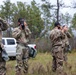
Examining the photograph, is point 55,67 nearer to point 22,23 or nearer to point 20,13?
point 22,23

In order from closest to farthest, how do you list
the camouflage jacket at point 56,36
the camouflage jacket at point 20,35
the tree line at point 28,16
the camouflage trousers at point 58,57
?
1. the camouflage jacket at point 20,35
2. the camouflage trousers at point 58,57
3. the camouflage jacket at point 56,36
4. the tree line at point 28,16

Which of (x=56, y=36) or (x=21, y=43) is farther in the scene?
(x=56, y=36)

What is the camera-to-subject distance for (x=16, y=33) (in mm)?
8688

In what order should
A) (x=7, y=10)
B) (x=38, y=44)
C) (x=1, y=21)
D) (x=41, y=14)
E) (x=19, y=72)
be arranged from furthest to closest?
1. (x=41, y=14)
2. (x=7, y=10)
3. (x=38, y=44)
4. (x=19, y=72)
5. (x=1, y=21)

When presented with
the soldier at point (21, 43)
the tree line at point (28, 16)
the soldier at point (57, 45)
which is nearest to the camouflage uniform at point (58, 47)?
the soldier at point (57, 45)

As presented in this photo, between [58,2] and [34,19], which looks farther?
[34,19]

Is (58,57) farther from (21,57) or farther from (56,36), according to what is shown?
(21,57)

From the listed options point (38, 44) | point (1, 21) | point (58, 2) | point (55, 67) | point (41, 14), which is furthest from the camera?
point (41, 14)

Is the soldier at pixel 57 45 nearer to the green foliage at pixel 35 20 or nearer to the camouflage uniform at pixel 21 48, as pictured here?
the camouflage uniform at pixel 21 48

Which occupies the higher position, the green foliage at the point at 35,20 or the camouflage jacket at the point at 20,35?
the camouflage jacket at the point at 20,35

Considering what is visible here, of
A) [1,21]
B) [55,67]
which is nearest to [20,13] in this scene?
[55,67]

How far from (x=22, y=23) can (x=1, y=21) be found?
87.7 inches

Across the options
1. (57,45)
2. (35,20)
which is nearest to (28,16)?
(35,20)

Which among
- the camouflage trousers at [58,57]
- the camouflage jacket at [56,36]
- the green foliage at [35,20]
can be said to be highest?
the camouflage jacket at [56,36]
